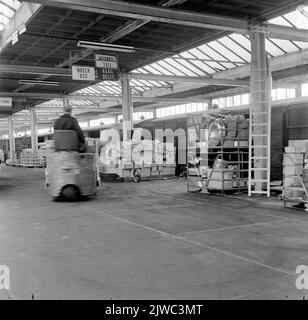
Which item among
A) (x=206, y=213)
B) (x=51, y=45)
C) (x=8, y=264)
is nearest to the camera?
(x=8, y=264)

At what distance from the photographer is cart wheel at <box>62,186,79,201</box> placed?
948cm

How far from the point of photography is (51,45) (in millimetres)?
15273

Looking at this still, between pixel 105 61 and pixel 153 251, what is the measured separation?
11346mm

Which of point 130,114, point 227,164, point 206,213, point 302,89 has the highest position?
point 302,89

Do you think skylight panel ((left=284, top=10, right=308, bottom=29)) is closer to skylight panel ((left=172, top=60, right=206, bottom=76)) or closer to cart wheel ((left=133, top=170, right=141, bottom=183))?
skylight panel ((left=172, top=60, right=206, bottom=76))

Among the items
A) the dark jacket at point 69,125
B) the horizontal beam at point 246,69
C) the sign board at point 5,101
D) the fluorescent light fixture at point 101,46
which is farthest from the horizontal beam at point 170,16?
the sign board at point 5,101

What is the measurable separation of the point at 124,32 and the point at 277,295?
11.3m

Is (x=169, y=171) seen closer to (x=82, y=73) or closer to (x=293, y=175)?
(x=82, y=73)

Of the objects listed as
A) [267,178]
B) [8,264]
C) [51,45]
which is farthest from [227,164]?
[51,45]

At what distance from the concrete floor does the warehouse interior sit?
25 mm

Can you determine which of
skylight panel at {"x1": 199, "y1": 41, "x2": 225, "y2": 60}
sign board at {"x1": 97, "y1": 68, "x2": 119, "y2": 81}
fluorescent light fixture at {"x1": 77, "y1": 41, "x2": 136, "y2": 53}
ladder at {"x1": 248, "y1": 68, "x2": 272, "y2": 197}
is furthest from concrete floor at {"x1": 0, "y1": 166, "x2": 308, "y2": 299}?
skylight panel at {"x1": 199, "y1": 41, "x2": 225, "y2": 60}

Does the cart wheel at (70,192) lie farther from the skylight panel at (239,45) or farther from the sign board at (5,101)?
the sign board at (5,101)

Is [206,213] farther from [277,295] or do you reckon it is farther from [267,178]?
[277,295]
